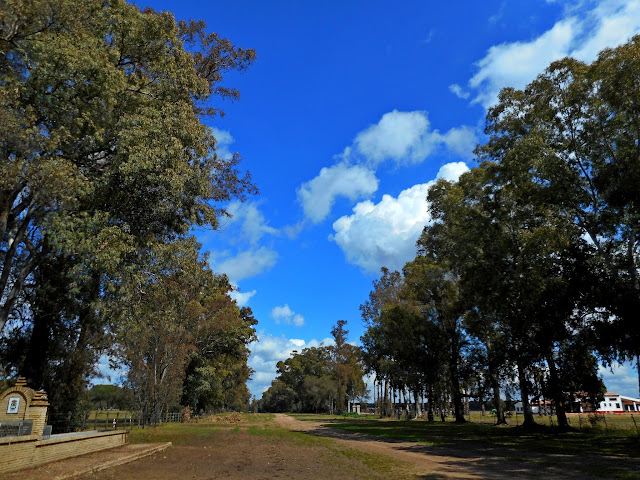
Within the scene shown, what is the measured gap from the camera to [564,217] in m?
19.2

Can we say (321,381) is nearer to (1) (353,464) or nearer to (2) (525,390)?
(2) (525,390)

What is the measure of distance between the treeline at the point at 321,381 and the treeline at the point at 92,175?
135ft

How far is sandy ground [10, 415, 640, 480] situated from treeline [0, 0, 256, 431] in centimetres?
577

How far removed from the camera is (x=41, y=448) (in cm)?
1162

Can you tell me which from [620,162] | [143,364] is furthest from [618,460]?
[143,364]

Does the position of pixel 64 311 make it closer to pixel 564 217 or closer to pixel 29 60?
pixel 29 60

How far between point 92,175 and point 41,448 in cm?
866

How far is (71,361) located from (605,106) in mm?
27886

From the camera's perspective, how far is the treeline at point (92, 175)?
12250 millimetres

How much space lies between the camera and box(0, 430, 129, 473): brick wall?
10.2 meters

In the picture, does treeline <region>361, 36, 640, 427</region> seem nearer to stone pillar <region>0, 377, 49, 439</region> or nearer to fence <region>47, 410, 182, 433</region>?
stone pillar <region>0, 377, 49, 439</region>

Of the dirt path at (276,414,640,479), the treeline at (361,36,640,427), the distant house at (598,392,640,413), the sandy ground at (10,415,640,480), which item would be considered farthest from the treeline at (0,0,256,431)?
the distant house at (598,392,640,413)

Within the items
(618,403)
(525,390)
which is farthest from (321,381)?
(618,403)

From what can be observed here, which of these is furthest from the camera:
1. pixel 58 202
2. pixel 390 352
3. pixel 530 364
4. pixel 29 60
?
pixel 390 352
